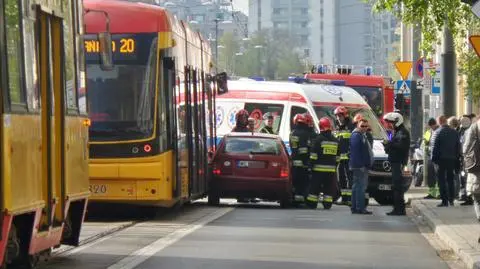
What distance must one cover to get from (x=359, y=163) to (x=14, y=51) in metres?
14.5

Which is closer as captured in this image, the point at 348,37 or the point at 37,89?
the point at 37,89

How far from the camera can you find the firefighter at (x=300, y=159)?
28.1 m

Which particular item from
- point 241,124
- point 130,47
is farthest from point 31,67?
point 241,124

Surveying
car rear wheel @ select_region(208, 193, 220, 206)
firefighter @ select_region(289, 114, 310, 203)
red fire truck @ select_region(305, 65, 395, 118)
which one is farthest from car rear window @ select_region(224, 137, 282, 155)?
red fire truck @ select_region(305, 65, 395, 118)

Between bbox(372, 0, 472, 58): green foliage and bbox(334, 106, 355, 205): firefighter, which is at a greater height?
bbox(372, 0, 472, 58): green foliage

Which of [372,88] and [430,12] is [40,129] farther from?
[372,88]

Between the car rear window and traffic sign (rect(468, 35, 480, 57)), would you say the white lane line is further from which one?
traffic sign (rect(468, 35, 480, 57))

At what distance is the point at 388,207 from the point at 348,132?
106 inches

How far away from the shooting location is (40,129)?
42.6ft

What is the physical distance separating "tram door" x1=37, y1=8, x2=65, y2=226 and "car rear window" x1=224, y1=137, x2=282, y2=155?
43.7ft

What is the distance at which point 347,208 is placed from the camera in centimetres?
2842

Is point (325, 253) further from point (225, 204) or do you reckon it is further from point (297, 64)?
point (297, 64)

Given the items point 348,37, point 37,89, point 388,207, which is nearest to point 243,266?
point 37,89

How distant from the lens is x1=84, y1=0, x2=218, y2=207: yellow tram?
71.4 feet
